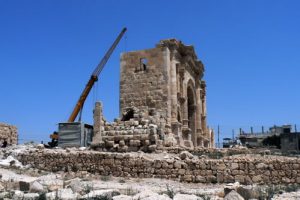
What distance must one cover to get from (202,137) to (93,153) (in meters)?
15.6

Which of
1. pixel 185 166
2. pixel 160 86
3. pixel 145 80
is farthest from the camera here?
pixel 145 80

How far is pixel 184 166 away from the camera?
37.0 ft

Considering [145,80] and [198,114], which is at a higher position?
[145,80]

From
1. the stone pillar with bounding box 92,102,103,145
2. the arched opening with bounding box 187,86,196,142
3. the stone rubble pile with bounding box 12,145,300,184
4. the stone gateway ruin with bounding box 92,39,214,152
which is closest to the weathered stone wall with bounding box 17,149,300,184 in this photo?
the stone rubble pile with bounding box 12,145,300,184

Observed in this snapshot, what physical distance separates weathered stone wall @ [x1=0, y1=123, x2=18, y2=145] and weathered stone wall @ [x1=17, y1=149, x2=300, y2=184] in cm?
1228

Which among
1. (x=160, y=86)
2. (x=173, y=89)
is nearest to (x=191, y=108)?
(x=173, y=89)

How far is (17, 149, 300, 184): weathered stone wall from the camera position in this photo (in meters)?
10.6

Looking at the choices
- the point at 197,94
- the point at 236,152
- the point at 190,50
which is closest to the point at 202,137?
the point at 197,94

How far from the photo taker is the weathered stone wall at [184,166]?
10.6 metres

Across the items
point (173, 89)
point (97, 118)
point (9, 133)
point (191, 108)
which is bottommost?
point (9, 133)

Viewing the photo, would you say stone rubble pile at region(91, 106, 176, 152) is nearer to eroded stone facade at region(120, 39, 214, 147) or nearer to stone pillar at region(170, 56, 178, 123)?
eroded stone facade at region(120, 39, 214, 147)

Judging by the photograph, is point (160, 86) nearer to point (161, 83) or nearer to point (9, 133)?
point (161, 83)

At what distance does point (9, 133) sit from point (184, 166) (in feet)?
58.4

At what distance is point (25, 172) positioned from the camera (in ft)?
41.5
